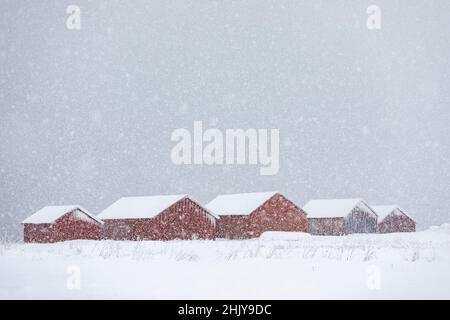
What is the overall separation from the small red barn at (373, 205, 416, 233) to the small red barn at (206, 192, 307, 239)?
16.5m

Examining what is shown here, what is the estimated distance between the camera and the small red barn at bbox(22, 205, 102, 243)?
48.0 m

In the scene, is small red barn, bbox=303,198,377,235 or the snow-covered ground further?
small red barn, bbox=303,198,377,235

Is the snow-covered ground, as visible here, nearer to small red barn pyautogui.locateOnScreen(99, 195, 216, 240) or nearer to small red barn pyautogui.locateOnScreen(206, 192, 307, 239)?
small red barn pyautogui.locateOnScreen(99, 195, 216, 240)

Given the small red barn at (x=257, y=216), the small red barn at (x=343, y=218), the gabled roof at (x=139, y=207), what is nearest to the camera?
the gabled roof at (x=139, y=207)

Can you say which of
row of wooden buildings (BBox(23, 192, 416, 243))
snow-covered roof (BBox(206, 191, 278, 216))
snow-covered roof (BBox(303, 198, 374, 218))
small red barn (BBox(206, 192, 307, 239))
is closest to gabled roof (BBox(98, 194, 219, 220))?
row of wooden buildings (BBox(23, 192, 416, 243))

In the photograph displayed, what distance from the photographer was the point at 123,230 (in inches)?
1889

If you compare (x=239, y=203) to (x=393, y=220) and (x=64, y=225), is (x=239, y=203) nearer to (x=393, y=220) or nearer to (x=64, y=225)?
(x=64, y=225)

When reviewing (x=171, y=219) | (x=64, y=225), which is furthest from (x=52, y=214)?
→ (x=171, y=219)

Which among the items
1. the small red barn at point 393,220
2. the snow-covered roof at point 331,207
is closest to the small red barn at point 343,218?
the snow-covered roof at point 331,207

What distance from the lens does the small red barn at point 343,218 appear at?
61.8 m

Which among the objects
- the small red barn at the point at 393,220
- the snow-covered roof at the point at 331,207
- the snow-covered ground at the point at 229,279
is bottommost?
the small red barn at the point at 393,220

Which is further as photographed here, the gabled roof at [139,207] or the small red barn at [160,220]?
the gabled roof at [139,207]

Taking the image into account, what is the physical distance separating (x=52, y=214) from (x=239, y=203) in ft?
54.8

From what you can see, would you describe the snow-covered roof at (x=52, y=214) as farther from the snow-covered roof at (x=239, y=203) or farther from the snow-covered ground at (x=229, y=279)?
→ the snow-covered ground at (x=229, y=279)
